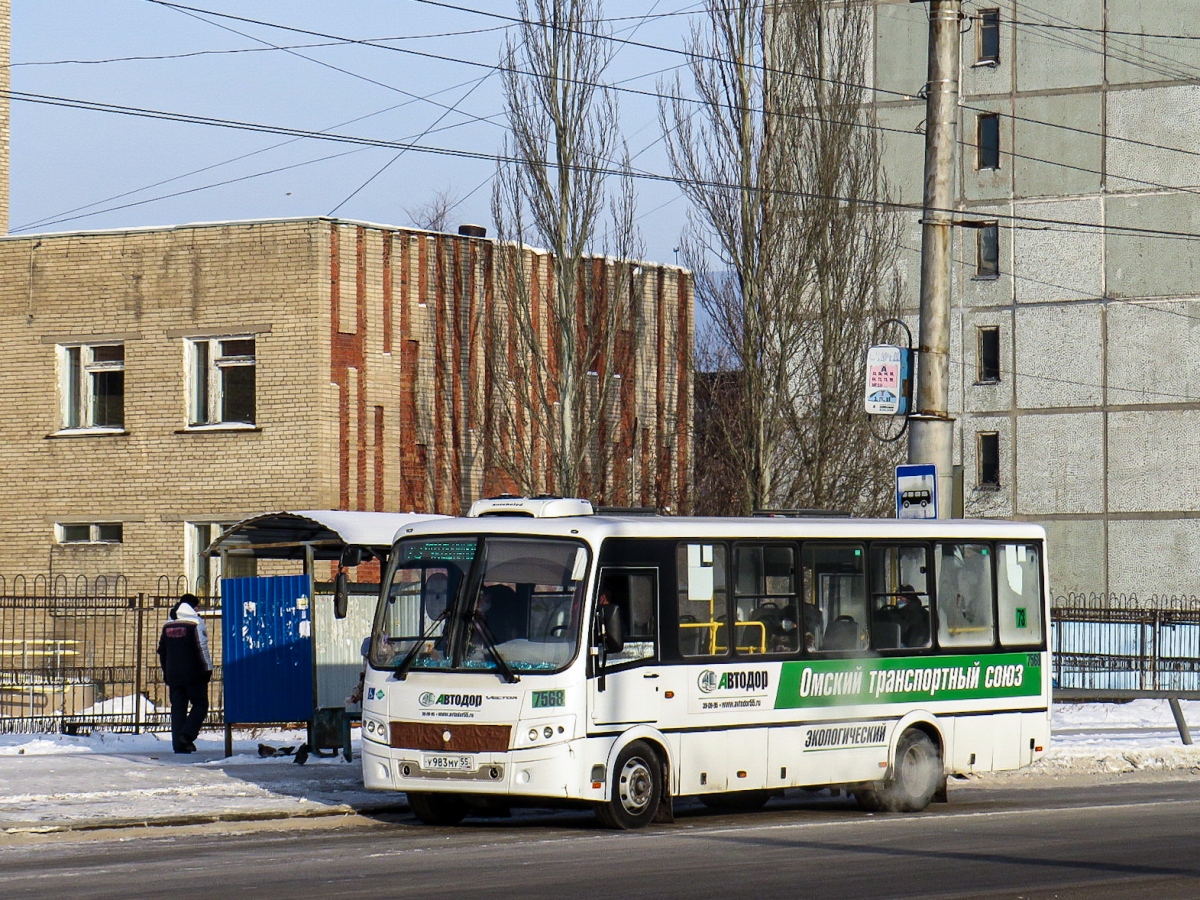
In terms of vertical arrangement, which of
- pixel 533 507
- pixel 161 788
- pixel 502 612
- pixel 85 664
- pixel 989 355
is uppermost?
pixel 989 355

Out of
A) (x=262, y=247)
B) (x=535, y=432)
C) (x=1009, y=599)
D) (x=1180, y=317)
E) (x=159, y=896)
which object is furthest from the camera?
(x=1180, y=317)

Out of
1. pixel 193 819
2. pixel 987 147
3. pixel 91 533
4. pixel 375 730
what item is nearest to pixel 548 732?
pixel 375 730

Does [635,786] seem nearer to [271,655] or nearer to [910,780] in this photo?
[910,780]

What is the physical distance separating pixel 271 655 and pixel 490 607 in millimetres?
5587

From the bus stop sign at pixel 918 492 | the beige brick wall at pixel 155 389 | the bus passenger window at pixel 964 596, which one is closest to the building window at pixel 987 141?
the beige brick wall at pixel 155 389

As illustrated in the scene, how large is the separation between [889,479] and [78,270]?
48.0 ft

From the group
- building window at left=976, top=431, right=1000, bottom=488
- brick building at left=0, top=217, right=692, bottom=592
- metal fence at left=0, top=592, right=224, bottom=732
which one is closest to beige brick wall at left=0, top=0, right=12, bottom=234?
brick building at left=0, top=217, right=692, bottom=592

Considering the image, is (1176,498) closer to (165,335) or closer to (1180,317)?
(1180,317)

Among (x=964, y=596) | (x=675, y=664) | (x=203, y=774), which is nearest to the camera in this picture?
(x=675, y=664)

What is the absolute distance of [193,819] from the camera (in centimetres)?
1485

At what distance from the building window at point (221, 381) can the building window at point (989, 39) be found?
92.6ft

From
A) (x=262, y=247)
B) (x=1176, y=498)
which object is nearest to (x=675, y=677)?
(x=262, y=247)

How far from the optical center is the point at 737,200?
34.4 metres

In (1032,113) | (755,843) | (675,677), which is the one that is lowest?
(755,843)
